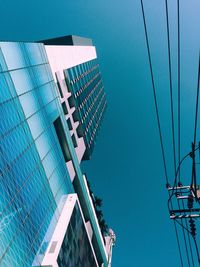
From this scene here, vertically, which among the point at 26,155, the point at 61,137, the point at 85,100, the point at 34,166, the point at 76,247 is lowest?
the point at 76,247

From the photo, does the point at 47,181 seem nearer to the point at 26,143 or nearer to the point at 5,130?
the point at 26,143

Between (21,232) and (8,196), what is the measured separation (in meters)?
3.90

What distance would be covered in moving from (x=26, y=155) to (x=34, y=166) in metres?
2.37

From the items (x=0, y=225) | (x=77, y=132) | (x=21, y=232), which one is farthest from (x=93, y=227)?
(x=0, y=225)

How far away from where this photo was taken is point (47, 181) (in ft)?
131

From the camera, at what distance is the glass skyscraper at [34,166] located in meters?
28.8

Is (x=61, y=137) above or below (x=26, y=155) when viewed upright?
below

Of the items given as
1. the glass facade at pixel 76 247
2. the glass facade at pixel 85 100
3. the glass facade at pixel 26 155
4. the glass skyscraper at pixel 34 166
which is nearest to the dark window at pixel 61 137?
the glass skyscraper at pixel 34 166

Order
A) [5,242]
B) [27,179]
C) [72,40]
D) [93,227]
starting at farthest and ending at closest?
[72,40] < [93,227] < [27,179] < [5,242]

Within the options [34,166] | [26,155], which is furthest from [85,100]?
[26,155]

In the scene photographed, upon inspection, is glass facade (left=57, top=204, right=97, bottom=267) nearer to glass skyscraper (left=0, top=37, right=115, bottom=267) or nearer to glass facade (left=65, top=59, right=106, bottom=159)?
glass skyscraper (left=0, top=37, right=115, bottom=267)

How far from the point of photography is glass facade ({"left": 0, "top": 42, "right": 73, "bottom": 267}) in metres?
28.1

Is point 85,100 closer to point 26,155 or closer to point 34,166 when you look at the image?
point 34,166

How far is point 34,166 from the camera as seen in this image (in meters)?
36.2
